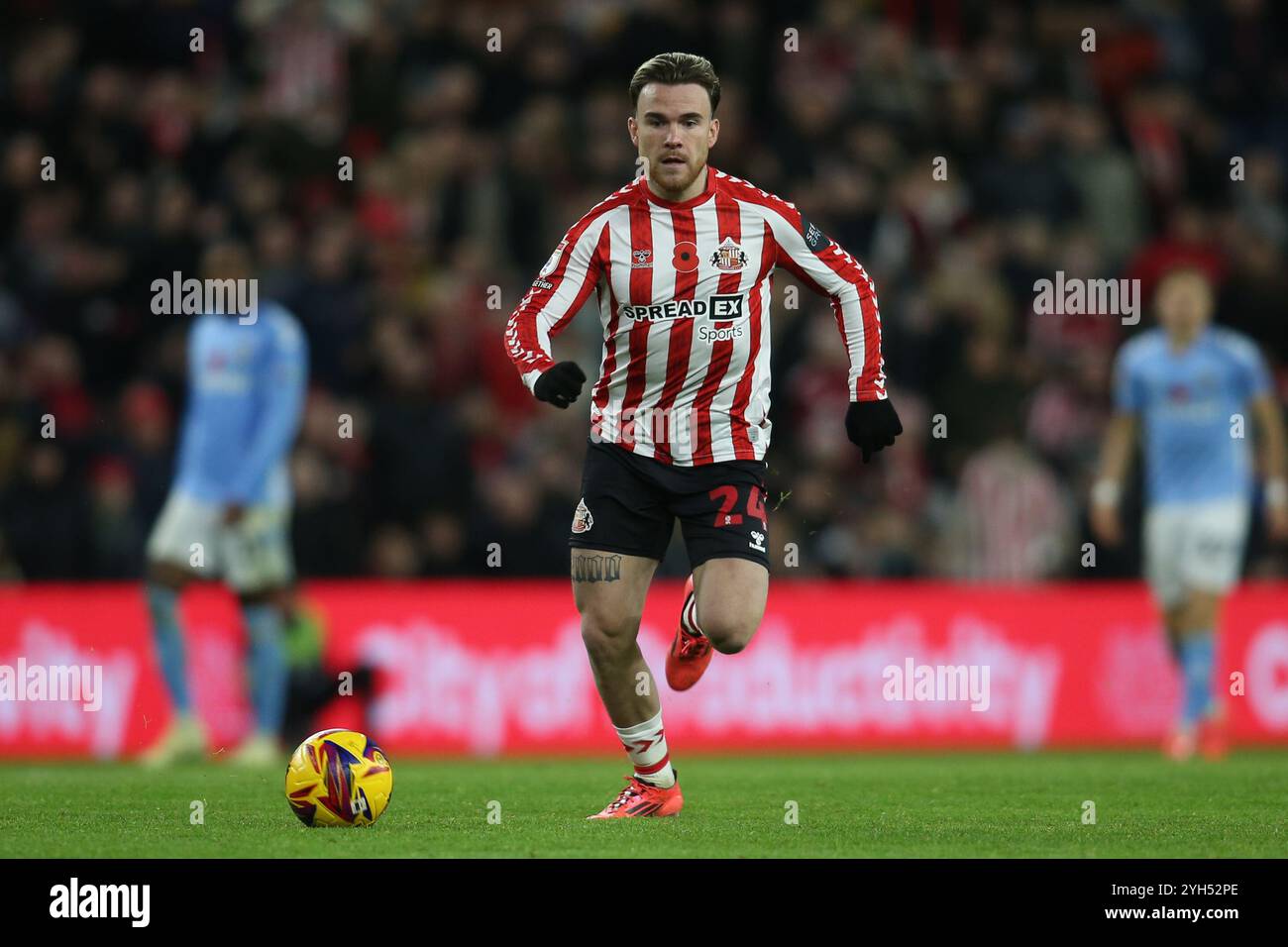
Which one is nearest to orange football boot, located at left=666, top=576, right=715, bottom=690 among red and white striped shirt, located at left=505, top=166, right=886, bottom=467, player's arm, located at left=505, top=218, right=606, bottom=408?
red and white striped shirt, located at left=505, top=166, right=886, bottom=467

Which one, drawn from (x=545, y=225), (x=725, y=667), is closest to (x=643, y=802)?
(x=725, y=667)

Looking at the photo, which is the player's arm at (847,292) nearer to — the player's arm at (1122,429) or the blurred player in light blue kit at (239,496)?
the player's arm at (1122,429)

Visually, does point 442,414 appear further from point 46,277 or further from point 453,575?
point 46,277

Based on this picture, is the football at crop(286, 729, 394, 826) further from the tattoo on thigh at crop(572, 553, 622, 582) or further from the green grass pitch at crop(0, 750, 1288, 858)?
the tattoo on thigh at crop(572, 553, 622, 582)

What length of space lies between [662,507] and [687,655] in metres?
0.63

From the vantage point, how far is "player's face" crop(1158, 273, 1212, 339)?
11305mm

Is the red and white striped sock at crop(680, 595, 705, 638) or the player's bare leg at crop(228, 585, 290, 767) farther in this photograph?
the player's bare leg at crop(228, 585, 290, 767)

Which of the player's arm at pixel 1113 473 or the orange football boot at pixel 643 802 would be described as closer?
the orange football boot at pixel 643 802

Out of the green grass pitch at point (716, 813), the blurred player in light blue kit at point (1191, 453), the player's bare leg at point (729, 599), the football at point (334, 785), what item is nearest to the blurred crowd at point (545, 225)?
the blurred player in light blue kit at point (1191, 453)

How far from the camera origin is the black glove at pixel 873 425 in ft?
22.8

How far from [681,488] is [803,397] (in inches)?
251

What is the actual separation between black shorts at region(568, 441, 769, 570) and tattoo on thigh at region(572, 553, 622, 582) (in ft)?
0.12

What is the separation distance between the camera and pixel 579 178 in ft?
49.0
